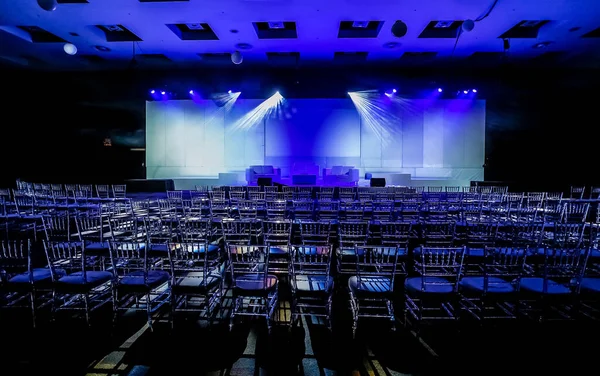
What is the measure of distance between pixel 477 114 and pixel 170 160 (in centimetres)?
1345

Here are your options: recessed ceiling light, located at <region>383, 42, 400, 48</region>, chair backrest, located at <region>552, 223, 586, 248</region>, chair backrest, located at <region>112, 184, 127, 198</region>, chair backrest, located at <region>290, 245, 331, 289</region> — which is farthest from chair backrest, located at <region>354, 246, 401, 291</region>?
recessed ceiling light, located at <region>383, 42, 400, 48</region>

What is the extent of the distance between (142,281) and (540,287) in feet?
12.1

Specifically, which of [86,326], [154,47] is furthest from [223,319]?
[154,47]

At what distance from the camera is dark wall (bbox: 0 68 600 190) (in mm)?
13133

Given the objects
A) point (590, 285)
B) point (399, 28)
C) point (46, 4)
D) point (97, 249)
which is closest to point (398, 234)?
point (590, 285)

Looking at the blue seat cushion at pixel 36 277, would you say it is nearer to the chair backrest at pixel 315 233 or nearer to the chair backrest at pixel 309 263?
the chair backrest at pixel 309 263

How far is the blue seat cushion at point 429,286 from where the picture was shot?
2980 millimetres

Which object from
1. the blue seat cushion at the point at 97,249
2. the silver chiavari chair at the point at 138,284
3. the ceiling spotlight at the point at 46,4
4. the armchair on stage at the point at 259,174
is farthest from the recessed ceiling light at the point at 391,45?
the blue seat cushion at the point at 97,249

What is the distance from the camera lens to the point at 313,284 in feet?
10.6

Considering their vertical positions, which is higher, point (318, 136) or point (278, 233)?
point (318, 136)

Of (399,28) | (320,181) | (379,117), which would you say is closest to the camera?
(399,28)

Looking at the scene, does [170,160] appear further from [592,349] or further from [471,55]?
[592,349]

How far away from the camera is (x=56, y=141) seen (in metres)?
14.4

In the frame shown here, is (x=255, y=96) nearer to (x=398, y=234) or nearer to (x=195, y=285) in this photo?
(x=398, y=234)
